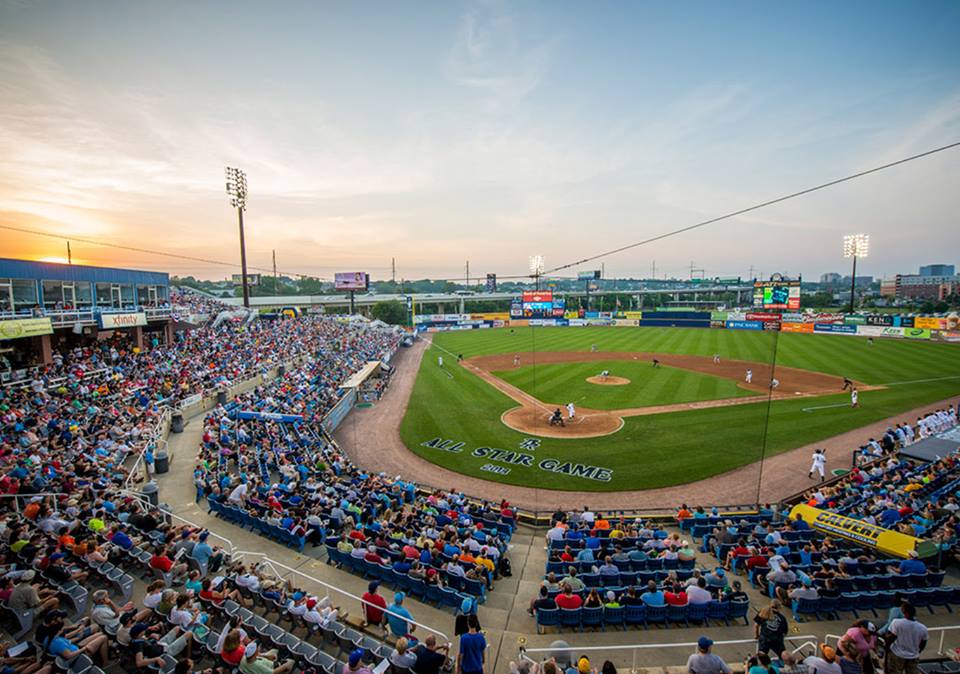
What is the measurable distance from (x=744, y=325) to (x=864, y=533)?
229 feet

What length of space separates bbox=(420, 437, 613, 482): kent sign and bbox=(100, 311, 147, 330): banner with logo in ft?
65.1

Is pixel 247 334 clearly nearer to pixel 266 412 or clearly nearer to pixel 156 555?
pixel 266 412

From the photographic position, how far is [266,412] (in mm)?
21594

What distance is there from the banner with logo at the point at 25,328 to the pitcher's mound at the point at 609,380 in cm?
3193

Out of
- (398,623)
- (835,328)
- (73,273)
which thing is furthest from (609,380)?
(835,328)

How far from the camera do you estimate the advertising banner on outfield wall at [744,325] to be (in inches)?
2766

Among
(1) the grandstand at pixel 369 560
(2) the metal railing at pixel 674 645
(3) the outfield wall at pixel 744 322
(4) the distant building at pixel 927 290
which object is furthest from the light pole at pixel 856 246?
(4) the distant building at pixel 927 290

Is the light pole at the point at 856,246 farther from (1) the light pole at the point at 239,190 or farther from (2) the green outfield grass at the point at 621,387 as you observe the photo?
(1) the light pole at the point at 239,190

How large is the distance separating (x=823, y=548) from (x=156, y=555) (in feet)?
48.0

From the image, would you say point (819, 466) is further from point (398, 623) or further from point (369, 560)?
point (398, 623)

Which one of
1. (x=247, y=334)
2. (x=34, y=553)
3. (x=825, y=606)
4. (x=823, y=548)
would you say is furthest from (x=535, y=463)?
(x=247, y=334)

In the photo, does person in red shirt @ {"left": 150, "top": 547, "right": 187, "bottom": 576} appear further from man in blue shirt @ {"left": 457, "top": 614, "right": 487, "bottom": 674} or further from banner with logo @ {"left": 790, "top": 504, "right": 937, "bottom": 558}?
banner with logo @ {"left": 790, "top": 504, "right": 937, "bottom": 558}

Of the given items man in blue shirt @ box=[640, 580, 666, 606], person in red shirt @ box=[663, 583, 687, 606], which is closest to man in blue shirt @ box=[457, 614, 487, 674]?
man in blue shirt @ box=[640, 580, 666, 606]

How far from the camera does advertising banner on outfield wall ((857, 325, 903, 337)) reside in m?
56.3
